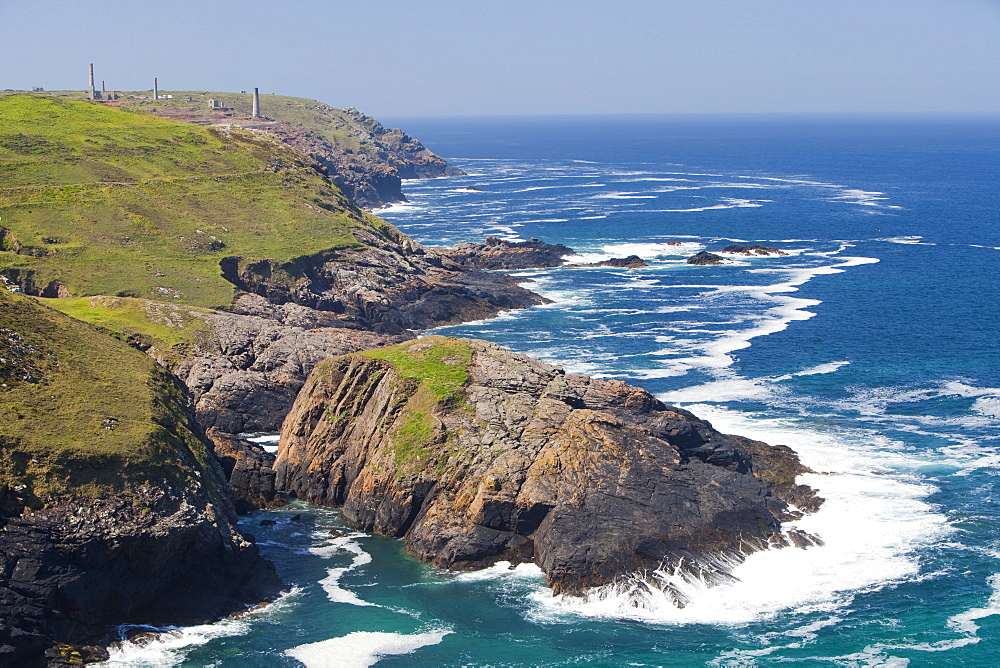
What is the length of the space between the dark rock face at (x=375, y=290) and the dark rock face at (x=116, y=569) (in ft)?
165

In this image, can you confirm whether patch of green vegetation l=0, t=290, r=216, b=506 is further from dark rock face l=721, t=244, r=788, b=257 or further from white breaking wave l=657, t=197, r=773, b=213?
white breaking wave l=657, t=197, r=773, b=213

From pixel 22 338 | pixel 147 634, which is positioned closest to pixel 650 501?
pixel 147 634

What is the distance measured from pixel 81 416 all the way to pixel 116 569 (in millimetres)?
8398

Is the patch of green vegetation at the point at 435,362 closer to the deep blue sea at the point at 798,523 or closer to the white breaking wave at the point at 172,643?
the deep blue sea at the point at 798,523

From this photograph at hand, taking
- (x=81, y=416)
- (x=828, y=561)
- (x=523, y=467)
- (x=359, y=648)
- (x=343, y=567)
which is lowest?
(x=359, y=648)

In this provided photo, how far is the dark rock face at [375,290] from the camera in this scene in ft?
323

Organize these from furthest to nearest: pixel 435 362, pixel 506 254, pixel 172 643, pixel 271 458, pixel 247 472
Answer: pixel 506 254
pixel 271 458
pixel 435 362
pixel 247 472
pixel 172 643

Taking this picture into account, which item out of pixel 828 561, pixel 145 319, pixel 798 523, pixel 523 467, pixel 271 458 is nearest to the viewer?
pixel 828 561

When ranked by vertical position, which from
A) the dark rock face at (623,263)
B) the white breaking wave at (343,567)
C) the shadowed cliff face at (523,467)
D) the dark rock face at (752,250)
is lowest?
the white breaking wave at (343,567)

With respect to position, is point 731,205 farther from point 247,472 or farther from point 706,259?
point 247,472

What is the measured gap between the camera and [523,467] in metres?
50.6

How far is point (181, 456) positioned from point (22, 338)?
1040 cm

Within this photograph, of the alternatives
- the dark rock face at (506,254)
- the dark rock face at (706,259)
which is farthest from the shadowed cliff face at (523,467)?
the dark rock face at (706,259)

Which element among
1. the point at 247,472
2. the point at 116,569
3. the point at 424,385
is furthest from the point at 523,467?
the point at 116,569
